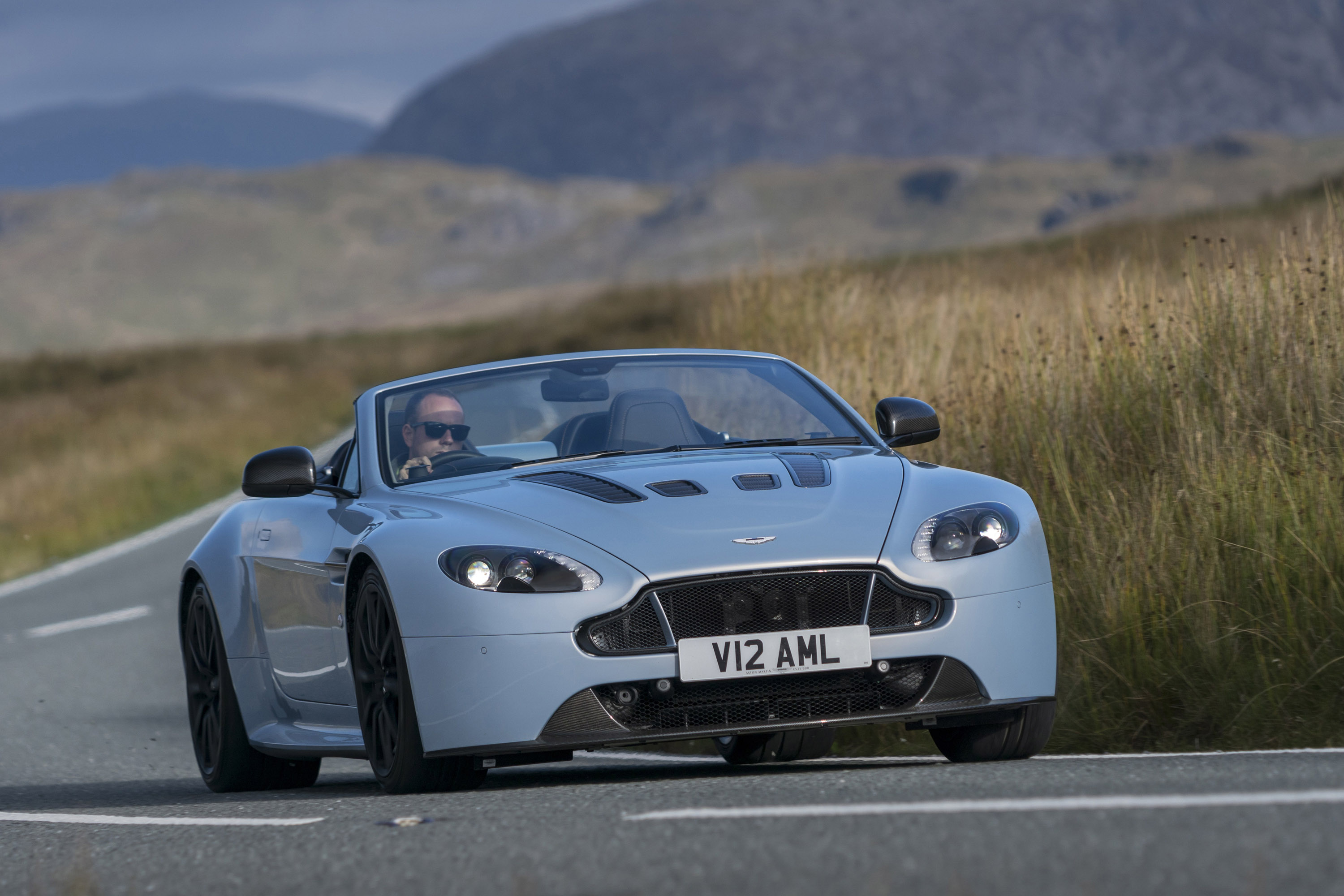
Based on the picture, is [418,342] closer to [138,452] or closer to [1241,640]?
[138,452]

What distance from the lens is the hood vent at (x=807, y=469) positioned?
18.4ft

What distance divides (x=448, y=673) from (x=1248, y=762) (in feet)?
7.41

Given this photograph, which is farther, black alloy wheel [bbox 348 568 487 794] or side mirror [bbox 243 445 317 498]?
side mirror [bbox 243 445 317 498]

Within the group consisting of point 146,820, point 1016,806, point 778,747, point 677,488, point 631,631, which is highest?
point 677,488

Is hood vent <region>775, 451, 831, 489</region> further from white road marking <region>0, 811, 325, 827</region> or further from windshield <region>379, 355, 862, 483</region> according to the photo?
white road marking <region>0, 811, 325, 827</region>

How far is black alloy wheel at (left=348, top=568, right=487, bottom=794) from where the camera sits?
539 centimetres

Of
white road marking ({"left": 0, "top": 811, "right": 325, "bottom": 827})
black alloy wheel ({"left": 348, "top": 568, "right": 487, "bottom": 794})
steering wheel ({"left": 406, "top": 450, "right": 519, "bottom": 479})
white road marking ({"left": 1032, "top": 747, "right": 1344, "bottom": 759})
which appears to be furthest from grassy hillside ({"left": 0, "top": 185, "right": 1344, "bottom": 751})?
white road marking ({"left": 0, "top": 811, "right": 325, "bottom": 827})

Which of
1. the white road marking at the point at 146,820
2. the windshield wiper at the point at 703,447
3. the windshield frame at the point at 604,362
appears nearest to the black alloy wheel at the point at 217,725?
the white road marking at the point at 146,820

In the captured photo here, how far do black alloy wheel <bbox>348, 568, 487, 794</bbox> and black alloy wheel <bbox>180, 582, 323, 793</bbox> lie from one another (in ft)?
4.04

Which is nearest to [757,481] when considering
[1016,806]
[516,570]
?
[516,570]

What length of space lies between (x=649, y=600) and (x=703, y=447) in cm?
132

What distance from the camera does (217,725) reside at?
23.3ft

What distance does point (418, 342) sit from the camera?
58219mm

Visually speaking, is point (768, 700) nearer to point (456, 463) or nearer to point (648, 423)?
point (648, 423)
